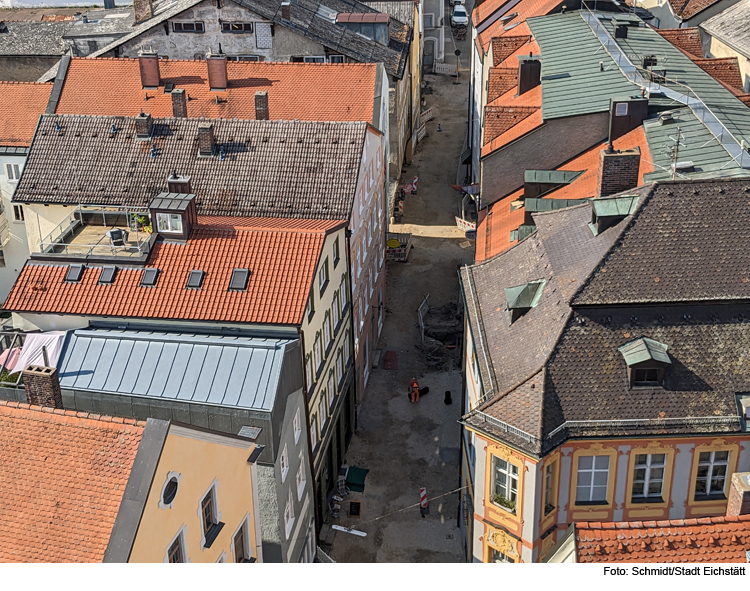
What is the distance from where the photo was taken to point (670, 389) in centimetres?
3369

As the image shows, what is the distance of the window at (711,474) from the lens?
112ft

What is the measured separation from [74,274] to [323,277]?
1043cm

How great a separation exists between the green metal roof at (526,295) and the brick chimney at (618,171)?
253 inches

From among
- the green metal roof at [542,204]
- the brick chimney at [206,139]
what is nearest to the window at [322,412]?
the green metal roof at [542,204]

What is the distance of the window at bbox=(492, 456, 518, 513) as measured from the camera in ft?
111

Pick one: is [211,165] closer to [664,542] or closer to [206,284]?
[206,284]

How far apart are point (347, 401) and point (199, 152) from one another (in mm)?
14984

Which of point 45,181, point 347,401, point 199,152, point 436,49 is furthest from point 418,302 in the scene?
point 436,49

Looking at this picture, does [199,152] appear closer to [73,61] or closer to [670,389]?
[73,61]

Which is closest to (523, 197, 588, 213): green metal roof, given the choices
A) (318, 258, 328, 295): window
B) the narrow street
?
(318, 258, 328, 295): window

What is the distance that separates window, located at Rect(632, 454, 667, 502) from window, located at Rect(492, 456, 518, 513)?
4.26 meters

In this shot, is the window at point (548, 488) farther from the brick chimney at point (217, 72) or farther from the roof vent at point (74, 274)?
the brick chimney at point (217, 72)

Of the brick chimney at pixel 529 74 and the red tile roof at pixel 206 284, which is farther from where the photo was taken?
the brick chimney at pixel 529 74

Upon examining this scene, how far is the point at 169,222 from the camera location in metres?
40.6
